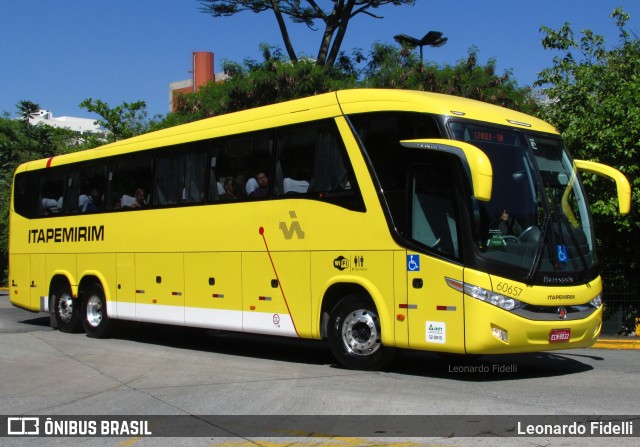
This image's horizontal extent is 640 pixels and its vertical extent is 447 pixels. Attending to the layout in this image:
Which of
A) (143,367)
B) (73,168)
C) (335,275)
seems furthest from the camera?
(73,168)

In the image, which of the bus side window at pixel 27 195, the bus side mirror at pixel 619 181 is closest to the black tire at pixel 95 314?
the bus side window at pixel 27 195

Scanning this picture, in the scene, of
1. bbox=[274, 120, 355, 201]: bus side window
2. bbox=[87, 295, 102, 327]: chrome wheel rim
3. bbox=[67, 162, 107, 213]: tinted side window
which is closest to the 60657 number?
bbox=[274, 120, 355, 201]: bus side window

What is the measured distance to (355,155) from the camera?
412 inches

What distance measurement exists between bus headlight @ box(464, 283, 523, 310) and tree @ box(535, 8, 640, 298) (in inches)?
262

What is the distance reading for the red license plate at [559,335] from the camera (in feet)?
30.9

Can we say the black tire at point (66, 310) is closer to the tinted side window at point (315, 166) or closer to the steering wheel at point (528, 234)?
the tinted side window at point (315, 166)

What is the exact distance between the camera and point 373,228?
10.2 m

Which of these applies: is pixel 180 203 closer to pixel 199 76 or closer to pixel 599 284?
pixel 599 284

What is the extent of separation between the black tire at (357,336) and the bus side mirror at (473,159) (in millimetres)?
2331

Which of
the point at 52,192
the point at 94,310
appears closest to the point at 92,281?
the point at 94,310

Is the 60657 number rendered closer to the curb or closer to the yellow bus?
the yellow bus

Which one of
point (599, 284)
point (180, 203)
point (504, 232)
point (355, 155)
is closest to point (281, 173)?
point (355, 155)

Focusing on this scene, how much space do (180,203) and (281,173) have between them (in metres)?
2.74

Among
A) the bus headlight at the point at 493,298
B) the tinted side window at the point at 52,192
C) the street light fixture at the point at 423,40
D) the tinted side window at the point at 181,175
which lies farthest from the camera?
the street light fixture at the point at 423,40
